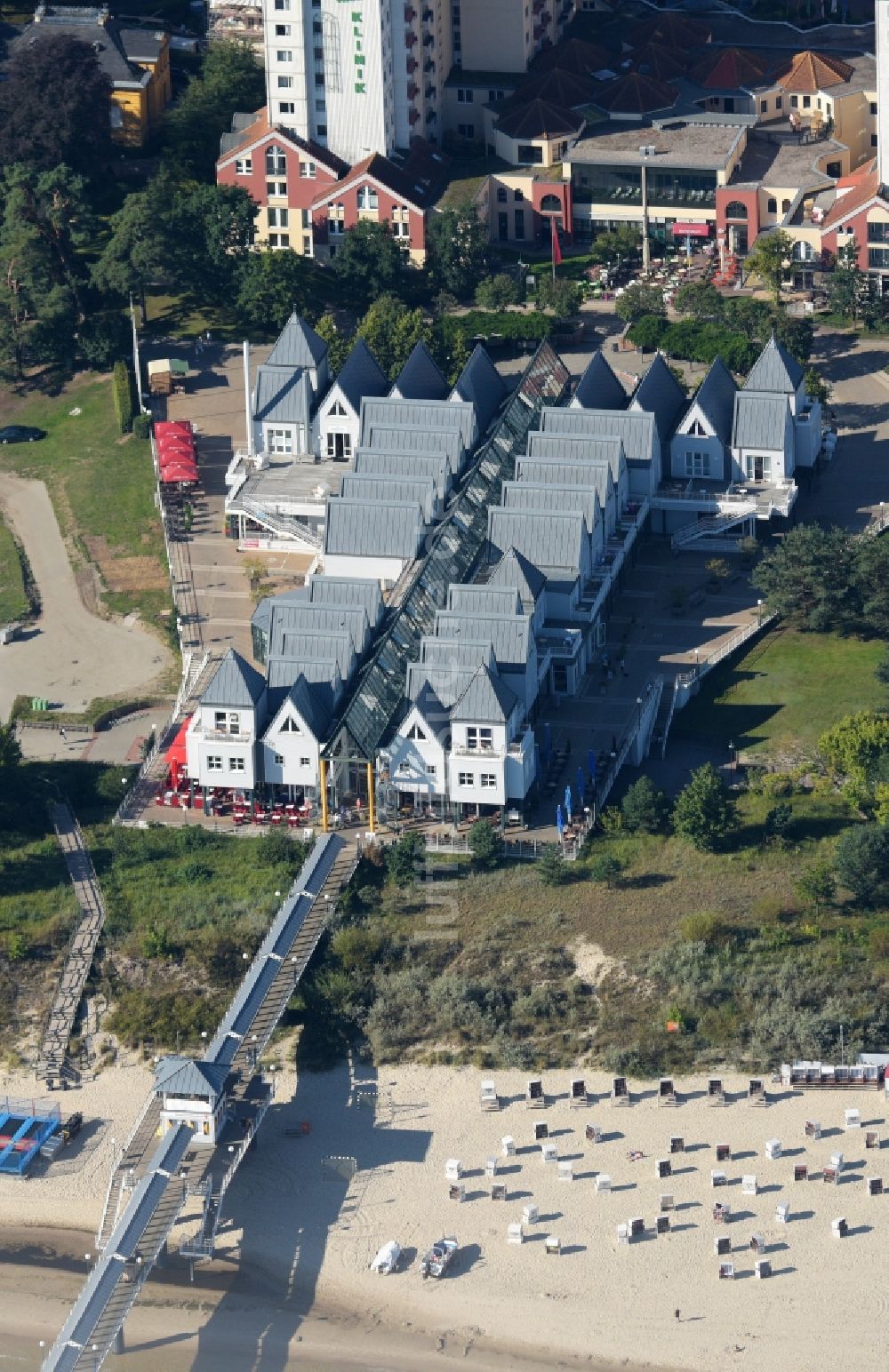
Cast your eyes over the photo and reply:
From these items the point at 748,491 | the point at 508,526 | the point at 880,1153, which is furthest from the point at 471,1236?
the point at 748,491

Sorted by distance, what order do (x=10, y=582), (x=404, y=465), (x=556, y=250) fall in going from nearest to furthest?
(x=404, y=465) → (x=10, y=582) → (x=556, y=250)

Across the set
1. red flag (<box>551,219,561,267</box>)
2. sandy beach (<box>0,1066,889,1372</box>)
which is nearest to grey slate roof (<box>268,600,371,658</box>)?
sandy beach (<box>0,1066,889,1372</box>)

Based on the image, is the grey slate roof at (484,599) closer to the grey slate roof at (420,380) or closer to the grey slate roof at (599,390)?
the grey slate roof at (599,390)

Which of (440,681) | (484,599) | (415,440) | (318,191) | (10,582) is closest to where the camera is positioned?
(440,681)

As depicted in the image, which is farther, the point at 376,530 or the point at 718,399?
the point at 718,399

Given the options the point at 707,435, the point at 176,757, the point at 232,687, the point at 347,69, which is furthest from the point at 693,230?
the point at 232,687

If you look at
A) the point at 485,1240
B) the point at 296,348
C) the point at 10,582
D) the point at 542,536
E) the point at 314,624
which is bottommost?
the point at 485,1240

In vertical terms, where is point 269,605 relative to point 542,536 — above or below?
below

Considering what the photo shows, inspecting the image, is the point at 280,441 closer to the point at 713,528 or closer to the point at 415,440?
the point at 415,440
